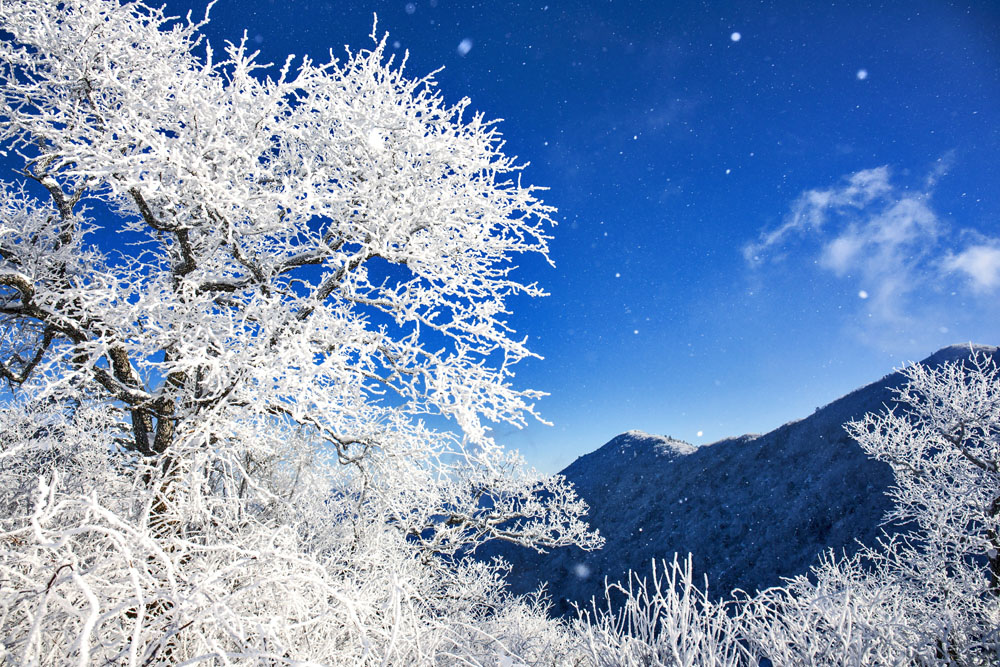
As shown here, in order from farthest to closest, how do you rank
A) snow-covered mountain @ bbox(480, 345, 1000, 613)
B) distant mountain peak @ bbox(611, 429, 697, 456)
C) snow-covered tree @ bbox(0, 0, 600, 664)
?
distant mountain peak @ bbox(611, 429, 697, 456)
snow-covered mountain @ bbox(480, 345, 1000, 613)
snow-covered tree @ bbox(0, 0, 600, 664)

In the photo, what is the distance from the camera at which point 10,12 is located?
500 centimetres

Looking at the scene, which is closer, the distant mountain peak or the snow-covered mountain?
the snow-covered mountain

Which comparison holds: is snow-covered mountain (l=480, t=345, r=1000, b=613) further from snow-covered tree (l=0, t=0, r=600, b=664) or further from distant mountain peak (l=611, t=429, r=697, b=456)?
snow-covered tree (l=0, t=0, r=600, b=664)

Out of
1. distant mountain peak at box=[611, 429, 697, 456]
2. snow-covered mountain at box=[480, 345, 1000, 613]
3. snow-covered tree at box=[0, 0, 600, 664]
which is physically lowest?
snow-covered mountain at box=[480, 345, 1000, 613]

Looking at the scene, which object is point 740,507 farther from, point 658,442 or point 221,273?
point 221,273

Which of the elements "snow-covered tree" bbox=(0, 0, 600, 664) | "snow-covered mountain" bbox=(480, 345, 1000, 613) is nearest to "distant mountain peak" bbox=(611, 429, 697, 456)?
"snow-covered mountain" bbox=(480, 345, 1000, 613)

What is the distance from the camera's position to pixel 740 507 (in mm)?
43719

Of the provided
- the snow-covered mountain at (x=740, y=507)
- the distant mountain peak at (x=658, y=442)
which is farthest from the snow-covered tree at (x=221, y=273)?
the distant mountain peak at (x=658, y=442)

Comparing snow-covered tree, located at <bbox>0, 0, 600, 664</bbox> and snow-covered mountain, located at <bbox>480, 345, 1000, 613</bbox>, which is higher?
snow-covered tree, located at <bbox>0, 0, 600, 664</bbox>

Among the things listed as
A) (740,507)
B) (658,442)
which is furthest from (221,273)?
(658,442)

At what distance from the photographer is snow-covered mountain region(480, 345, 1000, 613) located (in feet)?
118

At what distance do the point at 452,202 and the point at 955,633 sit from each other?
671 cm

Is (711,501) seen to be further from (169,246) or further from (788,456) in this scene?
(169,246)

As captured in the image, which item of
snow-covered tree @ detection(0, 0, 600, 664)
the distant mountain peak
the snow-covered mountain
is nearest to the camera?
snow-covered tree @ detection(0, 0, 600, 664)
